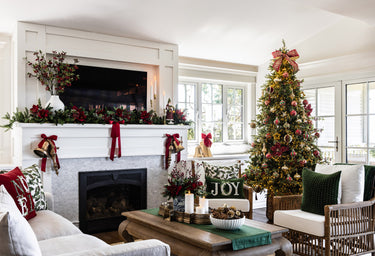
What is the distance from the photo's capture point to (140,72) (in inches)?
200

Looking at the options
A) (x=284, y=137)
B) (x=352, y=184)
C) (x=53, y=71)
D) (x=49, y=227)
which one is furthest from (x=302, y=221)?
(x=53, y=71)

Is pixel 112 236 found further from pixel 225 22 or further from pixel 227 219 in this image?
pixel 225 22

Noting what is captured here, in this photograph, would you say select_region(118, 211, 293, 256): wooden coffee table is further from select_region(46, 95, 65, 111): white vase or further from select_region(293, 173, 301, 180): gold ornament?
select_region(293, 173, 301, 180): gold ornament

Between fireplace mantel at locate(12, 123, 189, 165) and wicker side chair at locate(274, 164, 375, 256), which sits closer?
A: wicker side chair at locate(274, 164, 375, 256)

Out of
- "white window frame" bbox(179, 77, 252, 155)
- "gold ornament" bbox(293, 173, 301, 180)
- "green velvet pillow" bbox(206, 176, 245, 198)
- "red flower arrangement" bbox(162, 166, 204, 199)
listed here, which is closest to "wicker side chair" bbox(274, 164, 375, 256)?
"green velvet pillow" bbox(206, 176, 245, 198)

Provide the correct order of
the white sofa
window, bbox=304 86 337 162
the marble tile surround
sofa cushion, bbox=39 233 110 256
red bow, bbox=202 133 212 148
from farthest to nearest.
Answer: red bow, bbox=202 133 212 148 → window, bbox=304 86 337 162 → the marble tile surround → sofa cushion, bbox=39 233 110 256 → the white sofa

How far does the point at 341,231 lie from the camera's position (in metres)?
3.34

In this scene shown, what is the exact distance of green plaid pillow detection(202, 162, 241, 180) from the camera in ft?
15.2

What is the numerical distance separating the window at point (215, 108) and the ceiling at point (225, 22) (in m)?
0.59

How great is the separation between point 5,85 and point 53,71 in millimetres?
747

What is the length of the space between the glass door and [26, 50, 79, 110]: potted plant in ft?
11.5

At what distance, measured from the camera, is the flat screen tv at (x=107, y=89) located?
4605mm

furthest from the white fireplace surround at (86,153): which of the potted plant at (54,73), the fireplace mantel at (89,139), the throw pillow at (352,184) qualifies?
the throw pillow at (352,184)

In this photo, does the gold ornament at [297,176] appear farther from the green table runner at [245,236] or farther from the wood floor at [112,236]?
the green table runner at [245,236]
